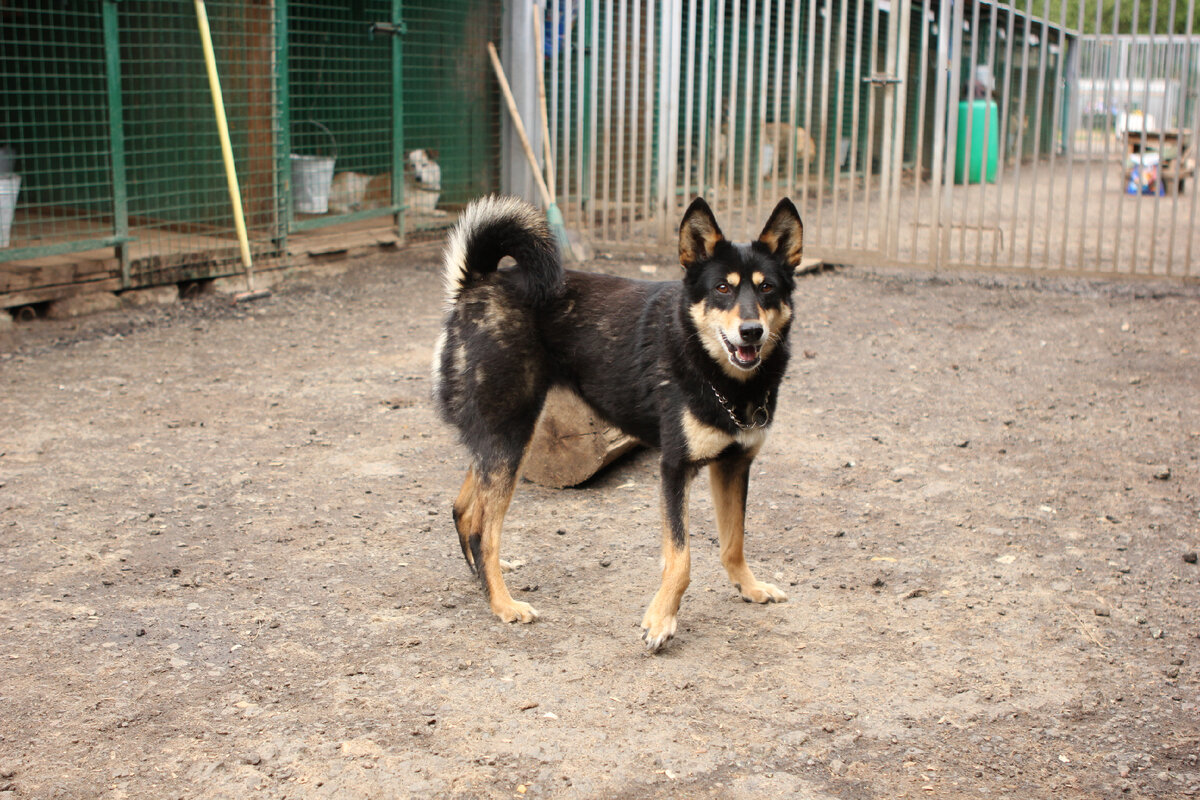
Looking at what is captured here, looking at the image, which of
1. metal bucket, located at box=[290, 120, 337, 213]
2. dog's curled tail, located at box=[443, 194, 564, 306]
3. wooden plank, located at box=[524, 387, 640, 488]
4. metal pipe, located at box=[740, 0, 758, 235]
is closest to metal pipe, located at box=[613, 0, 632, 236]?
metal pipe, located at box=[740, 0, 758, 235]

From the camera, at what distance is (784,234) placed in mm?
3699

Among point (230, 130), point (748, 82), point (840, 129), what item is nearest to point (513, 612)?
point (230, 130)

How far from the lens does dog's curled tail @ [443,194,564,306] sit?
391cm

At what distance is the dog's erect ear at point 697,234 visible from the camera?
3.57 m

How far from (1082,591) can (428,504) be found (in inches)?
109

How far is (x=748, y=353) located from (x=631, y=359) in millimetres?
496

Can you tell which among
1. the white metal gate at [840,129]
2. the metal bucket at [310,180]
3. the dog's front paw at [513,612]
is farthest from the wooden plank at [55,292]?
the dog's front paw at [513,612]

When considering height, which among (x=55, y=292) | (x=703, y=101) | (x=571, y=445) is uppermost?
(x=703, y=101)

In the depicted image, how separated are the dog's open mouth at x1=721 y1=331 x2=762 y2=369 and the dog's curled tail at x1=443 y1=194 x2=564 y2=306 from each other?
0.75m

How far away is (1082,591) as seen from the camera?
13.4 feet

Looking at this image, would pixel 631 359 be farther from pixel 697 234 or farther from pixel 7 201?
pixel 7 201

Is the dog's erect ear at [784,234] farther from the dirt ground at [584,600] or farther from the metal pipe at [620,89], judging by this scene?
the metal pipe at [620,89]

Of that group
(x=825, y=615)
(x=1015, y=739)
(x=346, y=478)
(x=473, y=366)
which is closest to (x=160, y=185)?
(x=346, y=478)

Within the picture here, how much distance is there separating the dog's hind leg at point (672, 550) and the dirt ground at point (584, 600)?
120mm
